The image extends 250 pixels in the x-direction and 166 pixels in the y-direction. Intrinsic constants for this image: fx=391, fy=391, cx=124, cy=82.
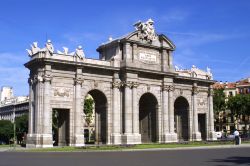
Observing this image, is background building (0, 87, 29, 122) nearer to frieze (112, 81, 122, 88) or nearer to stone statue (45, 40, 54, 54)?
frieze (112, 81, 122, 88)

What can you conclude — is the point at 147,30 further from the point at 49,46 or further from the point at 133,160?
the point at 133,160

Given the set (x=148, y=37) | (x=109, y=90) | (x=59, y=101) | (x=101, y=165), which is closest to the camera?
(x=101, y=165)

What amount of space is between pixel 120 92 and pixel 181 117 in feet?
52.7

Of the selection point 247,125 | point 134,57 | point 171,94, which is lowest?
point 247,125

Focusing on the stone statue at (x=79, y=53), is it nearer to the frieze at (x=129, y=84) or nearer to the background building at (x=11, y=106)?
the frieze at (x=129, y=84)

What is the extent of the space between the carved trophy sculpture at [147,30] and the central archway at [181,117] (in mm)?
12572

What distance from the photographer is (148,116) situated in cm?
6147

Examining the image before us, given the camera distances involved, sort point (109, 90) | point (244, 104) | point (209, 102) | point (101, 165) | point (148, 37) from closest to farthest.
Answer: point (101, 165), point (109, 90), point (148, 37), point (209, 102), point (244, 104)

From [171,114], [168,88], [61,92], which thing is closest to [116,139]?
[61,92]

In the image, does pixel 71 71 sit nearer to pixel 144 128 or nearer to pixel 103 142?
pixel 103 142

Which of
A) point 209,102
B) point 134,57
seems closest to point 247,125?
point 209,102

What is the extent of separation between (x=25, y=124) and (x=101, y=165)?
8401 centimetres

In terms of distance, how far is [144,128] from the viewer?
62.0 metres

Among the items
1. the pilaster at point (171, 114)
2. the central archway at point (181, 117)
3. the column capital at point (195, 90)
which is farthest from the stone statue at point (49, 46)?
the column capital at point (195, 90)
